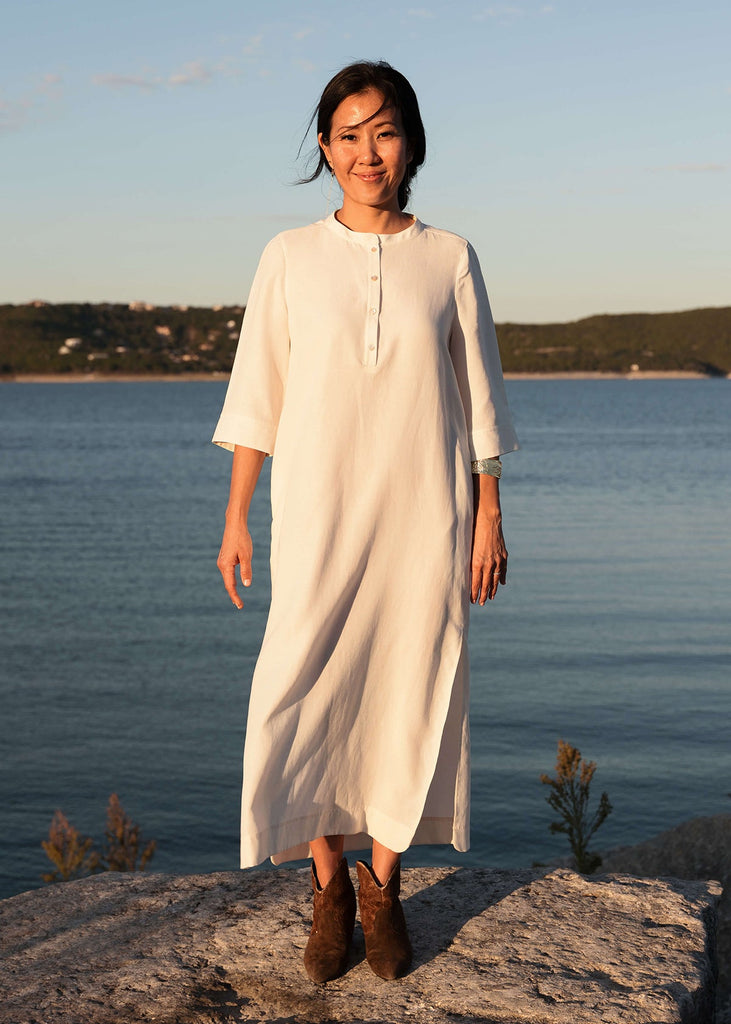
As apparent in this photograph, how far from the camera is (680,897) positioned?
12.3 feet

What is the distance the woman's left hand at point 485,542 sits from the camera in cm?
327

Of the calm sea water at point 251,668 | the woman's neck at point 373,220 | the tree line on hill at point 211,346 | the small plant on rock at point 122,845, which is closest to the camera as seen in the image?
the woman's neck at point 373,220

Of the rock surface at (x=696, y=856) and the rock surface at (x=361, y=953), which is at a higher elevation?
the rock surface at (x=361, y=953)

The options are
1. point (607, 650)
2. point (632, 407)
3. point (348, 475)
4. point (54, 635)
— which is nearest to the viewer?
point (348, 475)

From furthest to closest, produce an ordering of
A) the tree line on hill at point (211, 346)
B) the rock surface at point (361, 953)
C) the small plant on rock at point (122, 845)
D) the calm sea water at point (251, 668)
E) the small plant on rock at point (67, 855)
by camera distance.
→ the tree line on hill at point (211, 346), the calm sea water at point (251, 668), the small plant on rock at point (122, 845), the small plant on rock at point (67, 855), the rock surface at point (361, 953)

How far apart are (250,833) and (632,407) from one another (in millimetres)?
101565

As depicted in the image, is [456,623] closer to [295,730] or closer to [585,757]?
[295,730]

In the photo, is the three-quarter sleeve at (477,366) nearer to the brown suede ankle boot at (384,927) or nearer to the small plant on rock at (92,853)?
the brown suede ankle boot at (384,927)

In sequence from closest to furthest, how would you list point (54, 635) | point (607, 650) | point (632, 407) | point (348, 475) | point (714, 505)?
point (348, 475) < point (607, 650) < point (54, 635) < point (714, 505) < point (632, 407)

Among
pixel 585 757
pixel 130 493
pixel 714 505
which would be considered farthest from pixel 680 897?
pixel 130 493

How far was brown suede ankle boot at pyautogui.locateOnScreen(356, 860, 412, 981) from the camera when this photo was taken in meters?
3.24

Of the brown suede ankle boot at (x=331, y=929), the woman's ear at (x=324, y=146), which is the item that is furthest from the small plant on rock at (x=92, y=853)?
the woman's ear at (x=324, y=146)

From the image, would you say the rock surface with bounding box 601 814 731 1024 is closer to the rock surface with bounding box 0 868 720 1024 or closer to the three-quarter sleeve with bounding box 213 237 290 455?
the rock surface with bounding box 0 868 720 1024

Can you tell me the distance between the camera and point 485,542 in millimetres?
3270
